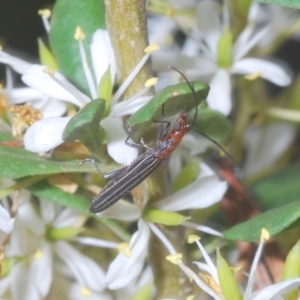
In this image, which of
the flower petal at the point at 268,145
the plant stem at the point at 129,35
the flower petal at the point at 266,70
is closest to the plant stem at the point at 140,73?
the plant stem at the point at 129,35

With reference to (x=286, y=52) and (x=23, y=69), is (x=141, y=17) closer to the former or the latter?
(x=23, y=69)

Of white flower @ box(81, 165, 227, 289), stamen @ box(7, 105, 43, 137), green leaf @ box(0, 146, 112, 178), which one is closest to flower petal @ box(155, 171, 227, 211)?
white flower @ box(81, 165, 227, 289)

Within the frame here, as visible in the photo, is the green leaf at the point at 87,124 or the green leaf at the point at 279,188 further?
the green leaf at the point at 279,188

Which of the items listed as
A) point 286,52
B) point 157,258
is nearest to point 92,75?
point 157,258

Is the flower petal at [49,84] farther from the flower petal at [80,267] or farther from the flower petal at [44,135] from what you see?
the flower petal at [80,267]

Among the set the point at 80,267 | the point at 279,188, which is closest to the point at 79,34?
the point at 80,267

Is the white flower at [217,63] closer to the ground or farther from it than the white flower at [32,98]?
farther from it

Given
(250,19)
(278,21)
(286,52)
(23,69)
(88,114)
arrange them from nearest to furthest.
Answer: (88,114) < (23,69) < (250,19) < (278,21) < (286,52)
